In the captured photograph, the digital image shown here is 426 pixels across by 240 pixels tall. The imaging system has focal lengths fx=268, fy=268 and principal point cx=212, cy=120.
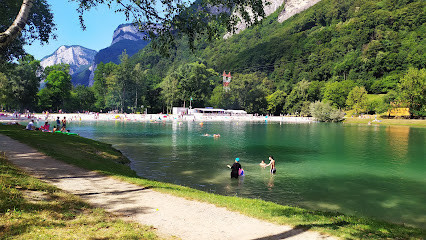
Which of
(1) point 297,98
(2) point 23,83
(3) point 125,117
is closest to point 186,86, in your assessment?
(3) point 125,117

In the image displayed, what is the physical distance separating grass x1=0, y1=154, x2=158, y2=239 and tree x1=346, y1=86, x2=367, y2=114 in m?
121

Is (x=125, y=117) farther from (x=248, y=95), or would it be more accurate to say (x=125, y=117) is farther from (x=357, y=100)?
(x=357, y=100)

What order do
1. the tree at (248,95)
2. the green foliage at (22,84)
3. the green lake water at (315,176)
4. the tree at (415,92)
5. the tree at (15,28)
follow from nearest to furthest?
the tree at (15,28) < the green lake water at (315,176) < the green foliage at (22,84) < the tree at (415,92) < the tree at (248,95)

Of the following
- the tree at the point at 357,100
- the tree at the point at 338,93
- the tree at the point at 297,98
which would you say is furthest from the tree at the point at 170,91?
the tree at the point at 357,100

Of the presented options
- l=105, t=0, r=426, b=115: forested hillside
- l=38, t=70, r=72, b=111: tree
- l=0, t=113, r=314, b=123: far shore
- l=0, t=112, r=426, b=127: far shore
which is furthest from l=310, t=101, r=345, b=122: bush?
l=38, t=70, r=72, b=111: tree

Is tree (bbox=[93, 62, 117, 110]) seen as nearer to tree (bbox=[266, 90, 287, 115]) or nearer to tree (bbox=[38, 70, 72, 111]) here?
tree (bbox=[38, 70, 72, 111])

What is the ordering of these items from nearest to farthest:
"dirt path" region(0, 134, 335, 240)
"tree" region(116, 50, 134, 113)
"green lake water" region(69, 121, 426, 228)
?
"dirt path" region(0, 134, 335, 240) → "green lake water" region(69, 121, 426, 228) → "tree" region(116, 50, 134, 113)

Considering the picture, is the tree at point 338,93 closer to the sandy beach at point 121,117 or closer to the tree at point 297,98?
the tree at point 297,98

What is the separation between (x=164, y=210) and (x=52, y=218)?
3153mm

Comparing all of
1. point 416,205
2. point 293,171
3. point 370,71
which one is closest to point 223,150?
point 293,171

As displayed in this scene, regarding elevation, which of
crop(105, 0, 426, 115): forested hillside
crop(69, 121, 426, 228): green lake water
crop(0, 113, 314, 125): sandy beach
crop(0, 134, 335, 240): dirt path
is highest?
crop(105, 0, 426, 115): forested hillside

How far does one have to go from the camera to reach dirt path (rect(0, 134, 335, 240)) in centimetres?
703

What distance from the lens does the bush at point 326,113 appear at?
105 metres

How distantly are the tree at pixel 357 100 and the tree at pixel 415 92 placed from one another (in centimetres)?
1572
